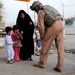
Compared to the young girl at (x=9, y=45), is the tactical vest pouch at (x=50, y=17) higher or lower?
higher

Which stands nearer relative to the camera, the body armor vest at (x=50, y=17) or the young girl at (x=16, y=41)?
the body armor vest at (x=50, y=17)

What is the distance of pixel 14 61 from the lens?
10711 millimetres

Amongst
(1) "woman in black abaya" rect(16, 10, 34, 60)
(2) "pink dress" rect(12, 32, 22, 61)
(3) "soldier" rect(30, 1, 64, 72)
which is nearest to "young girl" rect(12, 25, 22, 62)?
(2) "pink dress" rect(12, 32, 22, 61)

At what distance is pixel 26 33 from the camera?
11.1m

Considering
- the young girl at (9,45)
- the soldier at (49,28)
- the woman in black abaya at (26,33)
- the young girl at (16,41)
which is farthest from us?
the woman in black abaya at (26,33)

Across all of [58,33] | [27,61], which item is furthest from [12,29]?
[58,33]

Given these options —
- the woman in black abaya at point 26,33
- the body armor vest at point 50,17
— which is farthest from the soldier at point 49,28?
the woman in black abaya at point 26,33

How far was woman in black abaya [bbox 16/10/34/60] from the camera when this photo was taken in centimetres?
1108

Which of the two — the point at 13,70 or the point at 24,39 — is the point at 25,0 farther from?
the point at 13,70

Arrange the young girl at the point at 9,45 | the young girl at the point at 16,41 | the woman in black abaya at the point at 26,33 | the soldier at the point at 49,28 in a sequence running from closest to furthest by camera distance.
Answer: the soldier at the point at 49,28, the young girl at the point at 9,45, the young girl at the point at 16,41, the woman in black abaya at the point at 26,33

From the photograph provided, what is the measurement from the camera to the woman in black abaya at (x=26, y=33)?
11078mm

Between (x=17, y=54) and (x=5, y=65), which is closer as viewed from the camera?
(x=5, y=65)

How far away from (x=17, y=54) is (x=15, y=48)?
0.70ft

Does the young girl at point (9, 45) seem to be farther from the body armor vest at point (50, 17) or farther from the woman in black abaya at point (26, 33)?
the body armor vest at point (50, 17)
